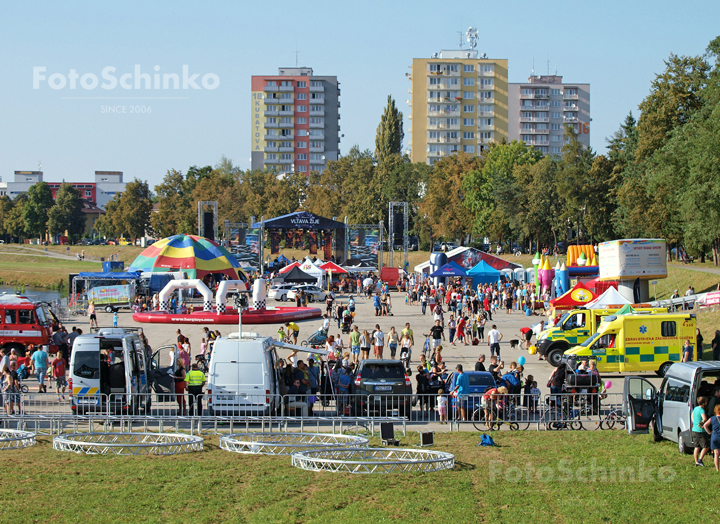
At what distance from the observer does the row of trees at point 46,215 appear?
12238cm

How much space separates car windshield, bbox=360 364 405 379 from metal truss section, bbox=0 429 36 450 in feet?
21.9

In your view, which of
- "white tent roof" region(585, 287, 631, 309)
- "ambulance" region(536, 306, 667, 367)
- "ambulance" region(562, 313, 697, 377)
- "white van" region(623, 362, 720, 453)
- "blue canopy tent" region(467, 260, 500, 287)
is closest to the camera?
"white van" region(623, 362, 720, 453)

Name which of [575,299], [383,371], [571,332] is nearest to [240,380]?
[383,371]

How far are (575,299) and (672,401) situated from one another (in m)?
24.1

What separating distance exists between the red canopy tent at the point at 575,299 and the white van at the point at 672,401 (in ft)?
73.7

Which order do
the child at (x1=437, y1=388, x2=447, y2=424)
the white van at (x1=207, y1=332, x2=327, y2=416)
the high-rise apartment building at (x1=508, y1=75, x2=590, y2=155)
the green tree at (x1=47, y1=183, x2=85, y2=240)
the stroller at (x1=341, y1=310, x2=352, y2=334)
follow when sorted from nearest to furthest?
the white van at (x1=207, y1=332, x2=327, y2=416)
the child at (x1=437, y1=388, x2=447, y2=424)
the stroller at (x1=341, y1=310, x2=352, y2=334)
the green tree at (x1=47, y1=183, x2=85, y2=240)
the high-rise apartment building at (x1=508, y1=75, x2=590, y2=155)

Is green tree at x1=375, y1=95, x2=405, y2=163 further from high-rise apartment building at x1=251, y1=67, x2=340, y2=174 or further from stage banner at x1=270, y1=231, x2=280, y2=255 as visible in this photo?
stage banner at x1=270, y1=231, x2=280, y2=255

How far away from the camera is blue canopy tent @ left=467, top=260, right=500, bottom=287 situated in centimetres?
4888

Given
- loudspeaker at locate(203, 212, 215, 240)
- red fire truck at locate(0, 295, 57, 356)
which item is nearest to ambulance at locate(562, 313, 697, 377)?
red fire truck at locate(0, 295, 57, 356)

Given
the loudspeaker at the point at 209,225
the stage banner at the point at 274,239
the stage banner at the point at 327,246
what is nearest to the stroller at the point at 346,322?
the loudspeaker at the point at 209,225

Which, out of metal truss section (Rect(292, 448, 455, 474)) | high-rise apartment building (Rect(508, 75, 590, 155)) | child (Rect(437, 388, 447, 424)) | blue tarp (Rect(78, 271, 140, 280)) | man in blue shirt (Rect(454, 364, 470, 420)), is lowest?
metal truss section (Rect(292, 448, 455, 474))

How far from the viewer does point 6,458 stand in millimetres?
11484

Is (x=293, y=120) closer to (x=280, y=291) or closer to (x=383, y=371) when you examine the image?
(x=280, y=291)

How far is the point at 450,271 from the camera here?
4994cm
